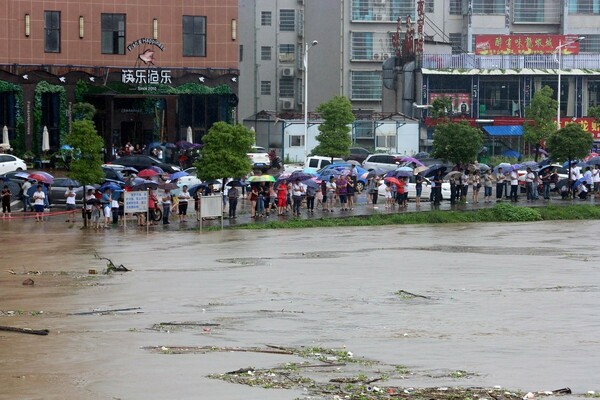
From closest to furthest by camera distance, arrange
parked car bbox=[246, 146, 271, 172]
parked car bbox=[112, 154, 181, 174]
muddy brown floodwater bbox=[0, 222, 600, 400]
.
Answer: muddy brown floodwater bbox=[0, 222, 600, 400]
parked car bbox=[112, 154, 181, 174]
parked car bbox=[246, 146, 271, 172]

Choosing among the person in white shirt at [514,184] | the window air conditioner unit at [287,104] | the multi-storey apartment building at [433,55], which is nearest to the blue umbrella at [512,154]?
the multi-storey apartment building at [433,55]

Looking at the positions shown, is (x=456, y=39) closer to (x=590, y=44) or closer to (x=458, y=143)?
(x=590, y=44)

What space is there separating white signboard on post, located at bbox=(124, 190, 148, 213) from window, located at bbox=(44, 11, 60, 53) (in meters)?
28.9

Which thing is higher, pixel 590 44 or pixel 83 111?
pixel 590 44

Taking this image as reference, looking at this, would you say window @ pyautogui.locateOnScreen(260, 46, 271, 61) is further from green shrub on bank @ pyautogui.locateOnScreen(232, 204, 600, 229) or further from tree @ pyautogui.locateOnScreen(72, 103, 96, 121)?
green shrub on bank @ pyautogui.locateOnScreen(232, 204, 600, 229)

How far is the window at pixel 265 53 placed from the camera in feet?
320

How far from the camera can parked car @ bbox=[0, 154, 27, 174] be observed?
66812mm

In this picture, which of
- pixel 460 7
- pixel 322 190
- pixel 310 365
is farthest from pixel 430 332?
pixel 460 7

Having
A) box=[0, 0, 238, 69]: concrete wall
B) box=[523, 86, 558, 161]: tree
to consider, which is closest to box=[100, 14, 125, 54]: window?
box=[0, 0, 238, 69]: concrete wall

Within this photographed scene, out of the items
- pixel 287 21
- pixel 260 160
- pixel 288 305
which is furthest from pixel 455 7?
pixel 288 305

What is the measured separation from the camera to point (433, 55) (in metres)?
92.9

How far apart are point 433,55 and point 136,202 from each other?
48.0 metres

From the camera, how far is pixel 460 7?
325 feet

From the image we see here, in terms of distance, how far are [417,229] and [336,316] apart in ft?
75.7
